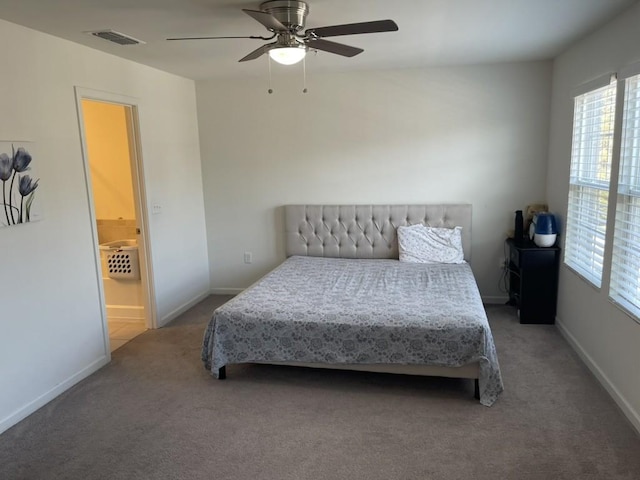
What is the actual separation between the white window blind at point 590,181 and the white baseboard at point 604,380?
573mm

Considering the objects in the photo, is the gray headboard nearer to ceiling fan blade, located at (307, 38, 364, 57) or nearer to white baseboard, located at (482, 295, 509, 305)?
white baseboard, located at (482, 295, 509, 305)

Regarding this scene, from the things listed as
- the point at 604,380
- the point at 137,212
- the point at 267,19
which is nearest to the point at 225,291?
the point at 137,212

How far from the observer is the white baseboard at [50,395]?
2.95 m

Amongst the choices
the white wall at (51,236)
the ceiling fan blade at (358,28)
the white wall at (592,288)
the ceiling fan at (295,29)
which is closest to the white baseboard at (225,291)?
the white wall at (51,236)

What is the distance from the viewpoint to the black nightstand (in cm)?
430

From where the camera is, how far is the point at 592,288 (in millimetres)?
3494

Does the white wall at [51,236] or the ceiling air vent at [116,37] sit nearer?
the white wall at [51,236]

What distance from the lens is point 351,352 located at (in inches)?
127

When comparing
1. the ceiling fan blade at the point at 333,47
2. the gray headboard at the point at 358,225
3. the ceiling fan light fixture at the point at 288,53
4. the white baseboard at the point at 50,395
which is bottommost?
the white baseboard at the point at 50,395

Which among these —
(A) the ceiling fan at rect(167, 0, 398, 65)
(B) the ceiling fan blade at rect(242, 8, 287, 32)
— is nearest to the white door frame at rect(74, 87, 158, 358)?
(A) the ceiling fan at rect(167, 0, 398, 65)

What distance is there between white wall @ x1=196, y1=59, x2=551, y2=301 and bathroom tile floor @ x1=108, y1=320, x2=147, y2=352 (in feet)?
4.26

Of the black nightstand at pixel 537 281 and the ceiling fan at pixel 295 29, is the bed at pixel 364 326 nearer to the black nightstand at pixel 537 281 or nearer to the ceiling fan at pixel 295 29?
the black nightstand at pixel 537 281

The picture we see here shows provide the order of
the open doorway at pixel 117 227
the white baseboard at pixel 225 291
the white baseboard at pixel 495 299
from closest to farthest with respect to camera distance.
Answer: the open doorway at pixel 117 227 < the white baseboard at pixel 495 299 < the white baseboard at pixel 225 291

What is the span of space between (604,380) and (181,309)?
12.7 feet
